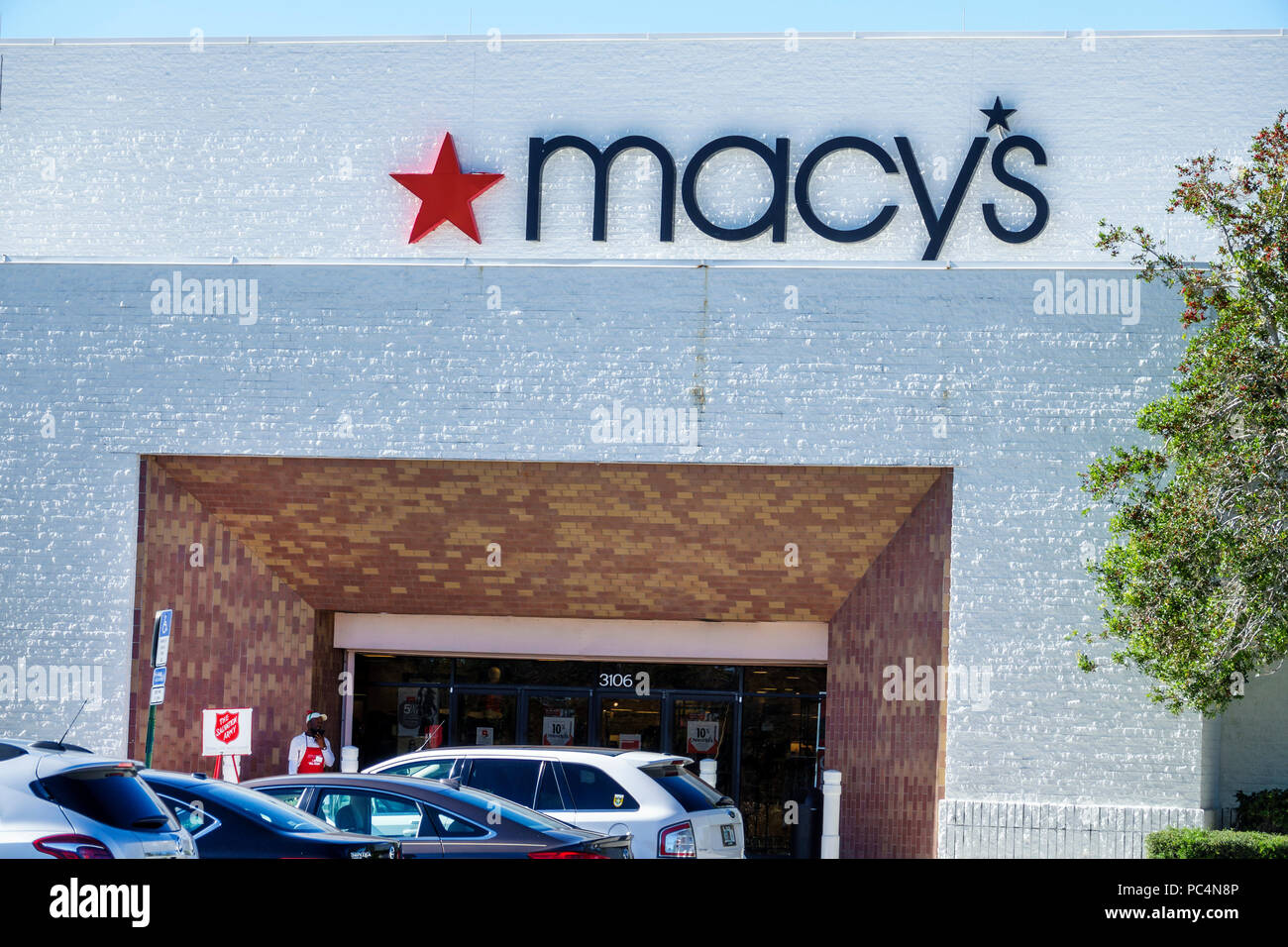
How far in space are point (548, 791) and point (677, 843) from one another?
1203 mm

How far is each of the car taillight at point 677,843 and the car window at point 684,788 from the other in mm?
265

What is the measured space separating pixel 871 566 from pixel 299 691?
7529 mm

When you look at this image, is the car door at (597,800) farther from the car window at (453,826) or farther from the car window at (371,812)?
the car window at (371,812)

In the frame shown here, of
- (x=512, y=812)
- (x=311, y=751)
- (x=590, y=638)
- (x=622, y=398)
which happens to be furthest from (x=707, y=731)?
(x=512, y=812)

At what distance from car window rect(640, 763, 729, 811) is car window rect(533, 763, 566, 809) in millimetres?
739

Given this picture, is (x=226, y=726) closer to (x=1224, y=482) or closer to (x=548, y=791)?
(x=548, y=791)

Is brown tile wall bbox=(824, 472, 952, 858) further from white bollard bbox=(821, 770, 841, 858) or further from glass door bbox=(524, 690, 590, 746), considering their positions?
glass door bbox=(524, 690, 590, 746)

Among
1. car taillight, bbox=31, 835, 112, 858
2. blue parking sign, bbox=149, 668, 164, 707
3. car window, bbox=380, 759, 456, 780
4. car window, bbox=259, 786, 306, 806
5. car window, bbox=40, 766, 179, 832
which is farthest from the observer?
blue parking sign, bbox=149, 668, 164, 707

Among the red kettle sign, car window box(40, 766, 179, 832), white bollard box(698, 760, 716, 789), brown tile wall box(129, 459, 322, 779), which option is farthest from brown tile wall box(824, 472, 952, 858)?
car window box(40, 766, 179, 832)

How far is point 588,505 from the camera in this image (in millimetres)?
17016

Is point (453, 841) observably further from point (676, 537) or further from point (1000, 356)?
point (1000, 356)

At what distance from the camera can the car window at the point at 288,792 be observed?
968 cm

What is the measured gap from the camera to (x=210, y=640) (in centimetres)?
1772

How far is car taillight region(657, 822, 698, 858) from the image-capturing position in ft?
36.7
